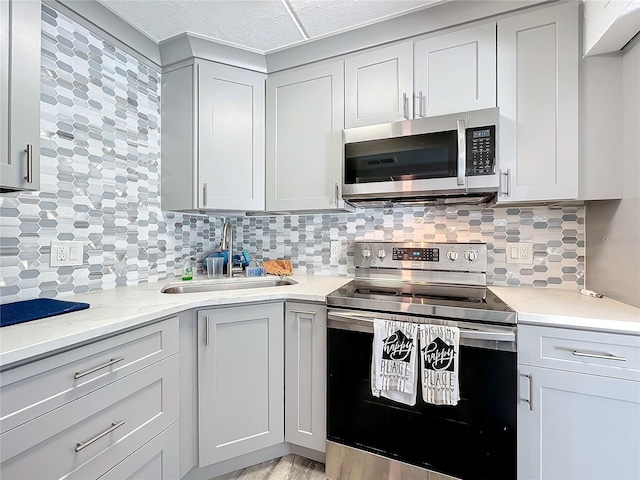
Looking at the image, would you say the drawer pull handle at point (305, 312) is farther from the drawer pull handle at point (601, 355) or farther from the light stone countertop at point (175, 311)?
the drawer pull handle at point (601, 355)

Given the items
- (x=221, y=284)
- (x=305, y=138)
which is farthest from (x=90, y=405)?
(x=305, y=138)

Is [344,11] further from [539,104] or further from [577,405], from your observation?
[577,405]

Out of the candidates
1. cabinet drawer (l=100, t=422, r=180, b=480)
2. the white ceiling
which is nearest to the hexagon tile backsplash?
the white ceiling

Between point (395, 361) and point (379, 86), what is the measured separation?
1471mm

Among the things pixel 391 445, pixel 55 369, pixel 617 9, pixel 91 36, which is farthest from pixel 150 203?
pixel 617 9

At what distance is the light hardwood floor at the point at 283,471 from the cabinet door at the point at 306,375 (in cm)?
14

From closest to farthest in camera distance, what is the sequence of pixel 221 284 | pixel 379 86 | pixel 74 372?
pixel 74 372 < pixel 379 86 < pixel 221 284

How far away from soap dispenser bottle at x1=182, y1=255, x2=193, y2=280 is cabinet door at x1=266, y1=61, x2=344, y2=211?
27.6 inches

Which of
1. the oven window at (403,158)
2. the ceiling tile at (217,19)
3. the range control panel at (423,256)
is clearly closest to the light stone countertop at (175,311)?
the range control panel at (423,256)

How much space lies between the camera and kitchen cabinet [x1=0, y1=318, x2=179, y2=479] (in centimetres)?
78

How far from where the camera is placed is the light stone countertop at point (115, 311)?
0.82 metres

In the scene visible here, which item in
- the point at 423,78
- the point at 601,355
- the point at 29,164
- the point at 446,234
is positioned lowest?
the point at 601,355

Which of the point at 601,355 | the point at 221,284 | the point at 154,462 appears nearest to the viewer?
the point at 601,355

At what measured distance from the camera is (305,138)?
1.89m
